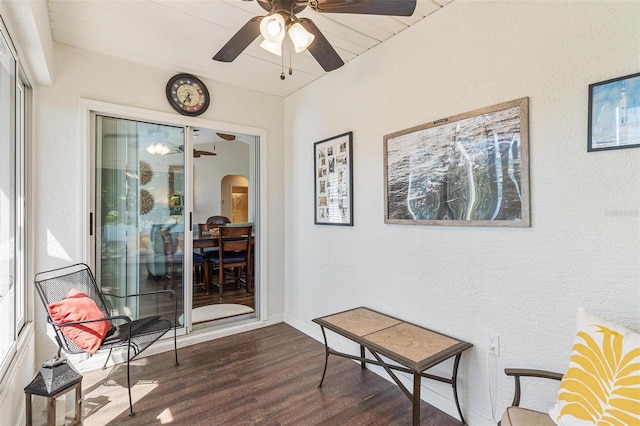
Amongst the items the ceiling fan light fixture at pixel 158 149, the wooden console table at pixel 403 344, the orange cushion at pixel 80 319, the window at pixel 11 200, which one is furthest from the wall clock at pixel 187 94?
the wooden console table at pixel 403 344

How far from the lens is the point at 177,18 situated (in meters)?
2.12

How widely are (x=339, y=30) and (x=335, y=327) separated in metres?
2.15

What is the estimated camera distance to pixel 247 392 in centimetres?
221

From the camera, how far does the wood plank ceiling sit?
6.59ft

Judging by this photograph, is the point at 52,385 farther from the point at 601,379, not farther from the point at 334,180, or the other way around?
the point at 601,379

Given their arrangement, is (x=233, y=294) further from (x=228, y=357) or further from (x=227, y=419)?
(x=227, y=419)

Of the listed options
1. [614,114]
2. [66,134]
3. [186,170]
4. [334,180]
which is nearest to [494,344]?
[614,114]

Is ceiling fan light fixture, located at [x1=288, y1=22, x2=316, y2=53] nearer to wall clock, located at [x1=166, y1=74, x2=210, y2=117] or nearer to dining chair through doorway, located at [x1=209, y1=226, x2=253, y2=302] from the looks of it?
wall clock, located at [x1=166, y1=74, x2=210, y2=117]

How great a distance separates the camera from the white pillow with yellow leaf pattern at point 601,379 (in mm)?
1071

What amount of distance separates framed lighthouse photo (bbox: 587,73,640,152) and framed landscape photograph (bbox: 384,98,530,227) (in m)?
0.27

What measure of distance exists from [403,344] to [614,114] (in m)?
1.54

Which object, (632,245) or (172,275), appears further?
(172,275)

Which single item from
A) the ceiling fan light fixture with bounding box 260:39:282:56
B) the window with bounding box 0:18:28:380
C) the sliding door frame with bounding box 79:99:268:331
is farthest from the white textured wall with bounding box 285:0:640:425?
the window with bounding box 0:18:28:380

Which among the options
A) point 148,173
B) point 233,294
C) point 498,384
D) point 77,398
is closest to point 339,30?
point 148,173
